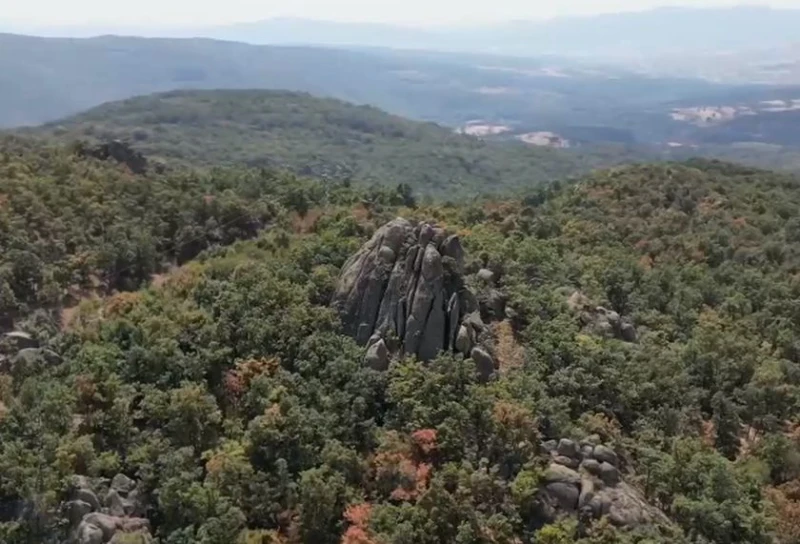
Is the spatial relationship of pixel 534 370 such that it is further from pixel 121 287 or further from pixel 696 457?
pixel 121 287

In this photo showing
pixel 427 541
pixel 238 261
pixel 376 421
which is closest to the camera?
pixel 427 541

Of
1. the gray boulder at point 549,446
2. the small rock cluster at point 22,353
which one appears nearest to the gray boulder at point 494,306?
the gray boulder at point 549,446

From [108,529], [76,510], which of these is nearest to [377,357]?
[108,529]

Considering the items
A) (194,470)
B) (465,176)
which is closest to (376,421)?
(194,470)

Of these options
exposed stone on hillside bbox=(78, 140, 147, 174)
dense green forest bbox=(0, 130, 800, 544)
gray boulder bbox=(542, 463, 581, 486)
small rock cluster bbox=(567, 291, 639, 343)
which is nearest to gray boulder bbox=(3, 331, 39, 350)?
dense green forest bbox=(0, 130, 800, 544)

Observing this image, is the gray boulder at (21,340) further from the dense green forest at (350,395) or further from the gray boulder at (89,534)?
the gray boulder at (89,534)

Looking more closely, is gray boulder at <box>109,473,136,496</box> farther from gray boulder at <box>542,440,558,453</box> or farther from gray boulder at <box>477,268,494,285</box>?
gray boulder at <box>477,268,494,285</box>
